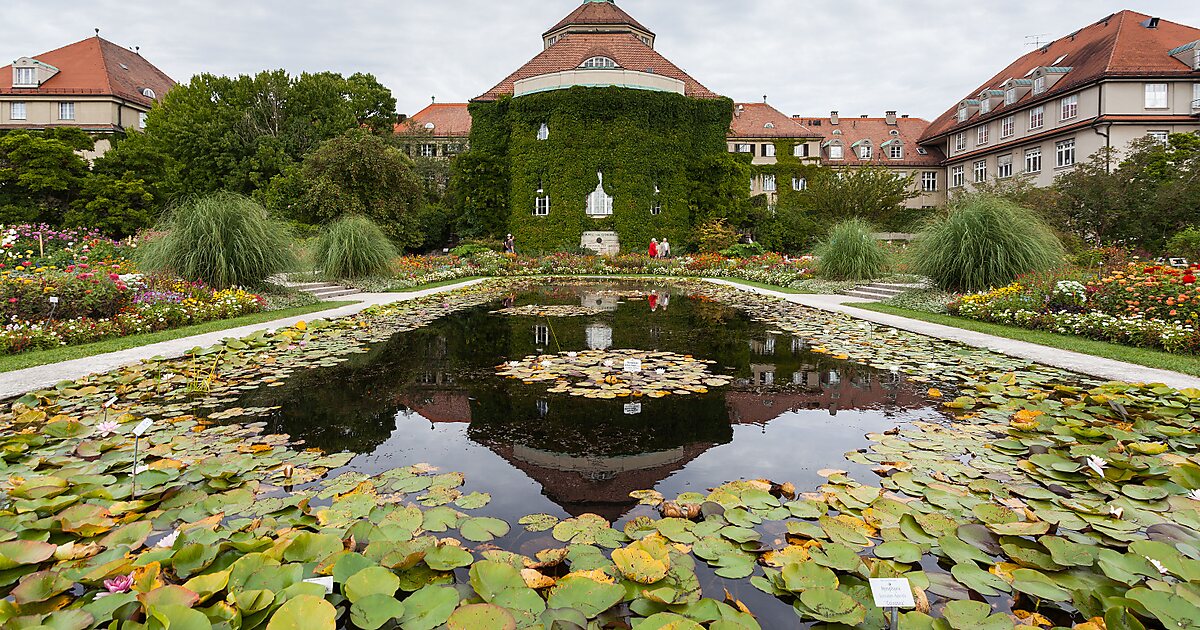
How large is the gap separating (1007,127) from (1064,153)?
18.4ft

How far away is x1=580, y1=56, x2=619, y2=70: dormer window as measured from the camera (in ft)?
110

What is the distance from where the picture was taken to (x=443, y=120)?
54.7 m

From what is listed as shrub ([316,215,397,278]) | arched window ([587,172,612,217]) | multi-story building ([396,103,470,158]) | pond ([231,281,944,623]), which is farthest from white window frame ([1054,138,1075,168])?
multi-story building ([396,103,470,158])

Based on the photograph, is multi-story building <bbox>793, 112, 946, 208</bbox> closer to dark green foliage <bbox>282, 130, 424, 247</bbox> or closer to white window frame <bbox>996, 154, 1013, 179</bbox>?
white window frame <bbox>996, 154, 1013, 179</bbox>

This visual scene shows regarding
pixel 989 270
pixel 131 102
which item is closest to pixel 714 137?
pixel 989 270

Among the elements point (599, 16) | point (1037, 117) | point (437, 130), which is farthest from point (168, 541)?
point (437, 130)

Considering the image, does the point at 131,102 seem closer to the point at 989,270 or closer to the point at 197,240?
the point at 197,240

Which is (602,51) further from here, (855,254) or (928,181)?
(928,181)

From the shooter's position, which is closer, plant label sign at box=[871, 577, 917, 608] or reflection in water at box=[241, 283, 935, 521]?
plant label sign at box=[871, 577, 917, 608]

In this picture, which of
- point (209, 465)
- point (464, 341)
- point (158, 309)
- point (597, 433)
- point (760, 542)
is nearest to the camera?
point (760, 542)

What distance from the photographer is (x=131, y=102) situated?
1738 inches

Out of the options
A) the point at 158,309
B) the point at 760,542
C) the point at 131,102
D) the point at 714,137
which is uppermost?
the point at 131,102

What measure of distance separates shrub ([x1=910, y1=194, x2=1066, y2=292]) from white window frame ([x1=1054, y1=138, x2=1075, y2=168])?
25177mm

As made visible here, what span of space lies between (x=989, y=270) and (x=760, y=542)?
12.5 meters
